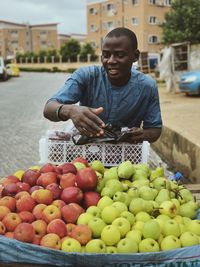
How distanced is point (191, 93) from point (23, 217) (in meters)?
17.2

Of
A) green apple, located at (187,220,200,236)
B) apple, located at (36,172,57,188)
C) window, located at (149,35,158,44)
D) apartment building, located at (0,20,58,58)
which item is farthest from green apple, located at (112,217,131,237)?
apartment building, located at (0,20,58,58)

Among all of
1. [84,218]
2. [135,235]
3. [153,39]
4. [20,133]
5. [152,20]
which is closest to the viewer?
[135,235]

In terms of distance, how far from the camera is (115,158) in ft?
11.6

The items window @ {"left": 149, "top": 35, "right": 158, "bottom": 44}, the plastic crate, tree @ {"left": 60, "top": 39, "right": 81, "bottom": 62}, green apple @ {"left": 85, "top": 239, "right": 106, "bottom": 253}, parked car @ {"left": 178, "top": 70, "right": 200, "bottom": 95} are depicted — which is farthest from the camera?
tree @ {"left": 60, "top": 39, "right": 81, "bottom": 62}

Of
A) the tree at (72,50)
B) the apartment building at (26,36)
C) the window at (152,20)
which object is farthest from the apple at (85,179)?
the apartment building at (26,36)

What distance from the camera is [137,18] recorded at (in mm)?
61250

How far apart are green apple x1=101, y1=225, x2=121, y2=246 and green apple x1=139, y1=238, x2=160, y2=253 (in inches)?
5.1

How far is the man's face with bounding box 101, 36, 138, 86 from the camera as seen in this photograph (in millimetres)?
3344

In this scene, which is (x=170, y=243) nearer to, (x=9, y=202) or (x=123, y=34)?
(x=9, y=202)

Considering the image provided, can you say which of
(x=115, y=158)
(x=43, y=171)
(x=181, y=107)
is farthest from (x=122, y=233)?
(x=181, y=107)

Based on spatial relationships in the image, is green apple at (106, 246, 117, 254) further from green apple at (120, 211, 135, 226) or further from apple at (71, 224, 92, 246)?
green apple at (120, 211, 135, 226)

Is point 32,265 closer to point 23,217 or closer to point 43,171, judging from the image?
point 23,217

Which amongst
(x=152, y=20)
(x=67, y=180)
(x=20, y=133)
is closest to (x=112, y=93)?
(x=67, y=180)

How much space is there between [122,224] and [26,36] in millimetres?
112721
